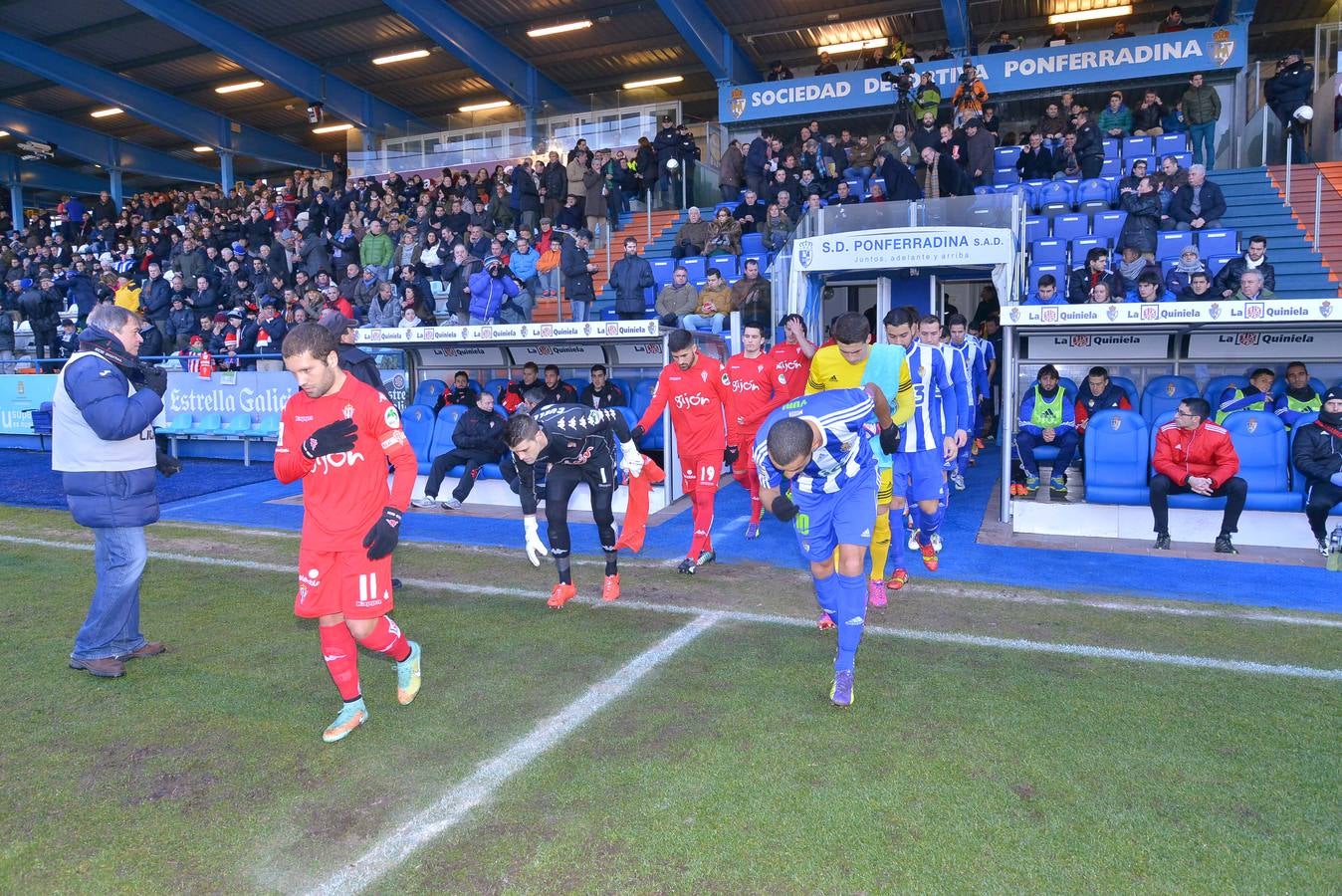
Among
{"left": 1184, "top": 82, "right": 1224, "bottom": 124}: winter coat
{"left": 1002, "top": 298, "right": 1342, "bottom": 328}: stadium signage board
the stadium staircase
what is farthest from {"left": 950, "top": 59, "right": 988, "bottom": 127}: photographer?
{"left": 1002, "top": 298, "right": 1342, "bottom": 328}: stadium signage board

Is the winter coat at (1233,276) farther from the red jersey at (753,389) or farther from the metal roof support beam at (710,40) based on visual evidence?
the metal roof support beam at (710,40)

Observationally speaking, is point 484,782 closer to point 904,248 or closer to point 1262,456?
point 1262,456

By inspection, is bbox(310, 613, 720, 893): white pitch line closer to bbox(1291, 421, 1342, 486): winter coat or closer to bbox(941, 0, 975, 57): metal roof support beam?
bbox(1291, 421, 1342, 486): winter coat

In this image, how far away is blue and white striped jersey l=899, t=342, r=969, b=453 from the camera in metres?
6.91

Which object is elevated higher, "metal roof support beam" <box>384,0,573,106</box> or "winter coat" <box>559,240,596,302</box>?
"metal roof support beam" <box>384,0,573,106</box>

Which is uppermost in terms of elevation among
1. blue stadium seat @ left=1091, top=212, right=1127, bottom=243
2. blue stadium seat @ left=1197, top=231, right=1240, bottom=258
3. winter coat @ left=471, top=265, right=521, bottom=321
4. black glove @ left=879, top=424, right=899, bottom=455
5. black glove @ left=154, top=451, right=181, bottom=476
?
blue stadium seat @ left=1091, top=212, right=1127, bottom=243

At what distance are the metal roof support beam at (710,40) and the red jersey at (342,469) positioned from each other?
18993 mm

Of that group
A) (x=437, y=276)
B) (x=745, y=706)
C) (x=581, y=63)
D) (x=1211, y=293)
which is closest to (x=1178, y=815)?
(x=745, y=706)

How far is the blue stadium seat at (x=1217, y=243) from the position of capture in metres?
13.2

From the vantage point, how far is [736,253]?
15.4m

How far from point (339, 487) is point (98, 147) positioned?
3522cm

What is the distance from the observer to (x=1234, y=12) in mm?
18703

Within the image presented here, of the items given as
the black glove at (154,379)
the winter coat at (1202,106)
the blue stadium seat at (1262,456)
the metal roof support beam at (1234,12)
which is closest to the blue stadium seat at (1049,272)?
the winter coat at (1202,106)

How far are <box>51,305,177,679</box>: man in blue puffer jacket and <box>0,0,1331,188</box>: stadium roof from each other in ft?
60.3
